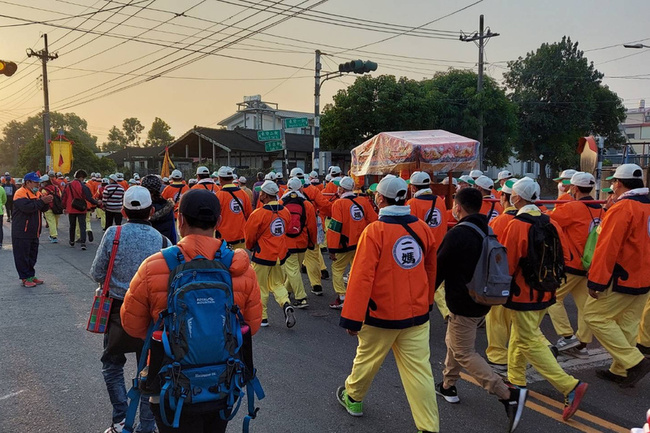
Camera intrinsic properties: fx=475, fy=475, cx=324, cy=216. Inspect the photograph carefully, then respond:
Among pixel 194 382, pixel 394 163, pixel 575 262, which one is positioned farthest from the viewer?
pixel 394 163

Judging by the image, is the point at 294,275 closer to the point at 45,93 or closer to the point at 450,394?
the point at 450,394

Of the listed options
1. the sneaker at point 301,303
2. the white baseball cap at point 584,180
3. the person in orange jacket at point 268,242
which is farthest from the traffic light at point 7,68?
the white baseball cap at point 584,180

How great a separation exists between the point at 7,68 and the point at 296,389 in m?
9.72

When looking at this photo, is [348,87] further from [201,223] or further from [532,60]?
[201,223]

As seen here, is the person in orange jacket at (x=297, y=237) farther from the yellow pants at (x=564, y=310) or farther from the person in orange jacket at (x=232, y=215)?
the yellow pants at (x=564, y=310)

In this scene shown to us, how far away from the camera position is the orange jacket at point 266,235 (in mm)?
6371

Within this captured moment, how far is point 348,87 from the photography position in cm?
2647

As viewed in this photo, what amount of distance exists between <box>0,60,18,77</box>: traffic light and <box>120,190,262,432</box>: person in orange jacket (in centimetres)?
1000

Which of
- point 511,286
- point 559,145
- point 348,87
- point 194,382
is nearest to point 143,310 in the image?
point 194,382

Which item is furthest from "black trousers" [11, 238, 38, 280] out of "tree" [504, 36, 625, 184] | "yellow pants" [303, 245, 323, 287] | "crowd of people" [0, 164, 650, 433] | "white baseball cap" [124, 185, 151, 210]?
"tree" [504, 36, 625, 184]

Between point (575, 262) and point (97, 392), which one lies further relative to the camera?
point (575, 262)

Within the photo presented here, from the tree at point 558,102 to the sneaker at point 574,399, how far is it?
115 feet

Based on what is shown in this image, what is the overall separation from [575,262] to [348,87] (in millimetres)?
22445

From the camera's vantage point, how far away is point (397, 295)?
11.4 feet
